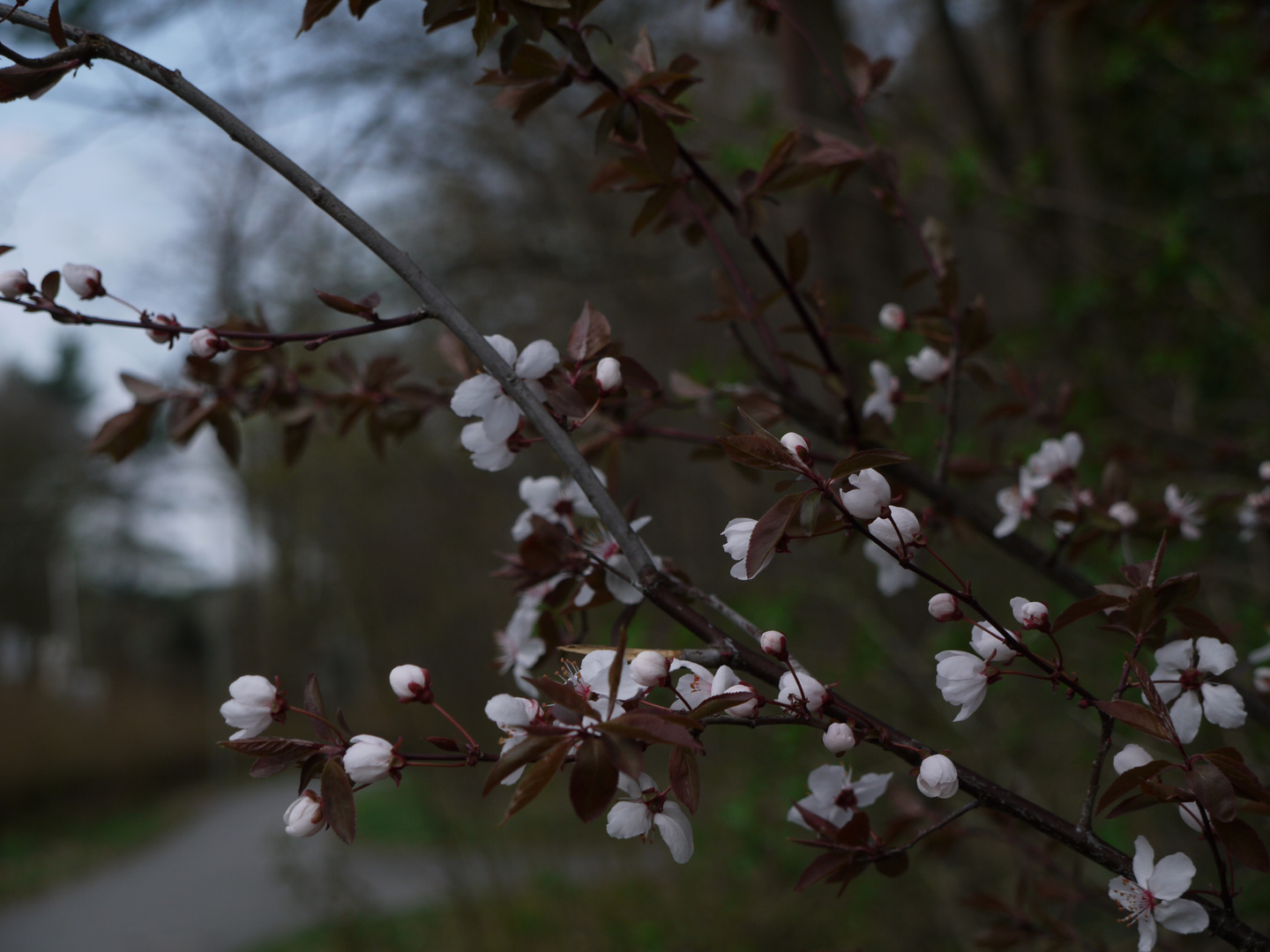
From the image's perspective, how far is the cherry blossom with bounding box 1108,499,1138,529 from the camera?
1.33 metres

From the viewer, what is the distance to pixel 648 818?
0.81 m

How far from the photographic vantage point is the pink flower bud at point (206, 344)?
0.94 m

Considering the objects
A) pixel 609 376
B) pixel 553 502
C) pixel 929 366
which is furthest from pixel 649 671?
pixel 929 366

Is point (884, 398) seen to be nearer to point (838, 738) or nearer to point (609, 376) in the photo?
point (609, 376)

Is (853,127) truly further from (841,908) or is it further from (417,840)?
(417,840)

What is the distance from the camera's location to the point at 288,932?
24.5 ft

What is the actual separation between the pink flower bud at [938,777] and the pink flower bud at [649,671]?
0.23 metres

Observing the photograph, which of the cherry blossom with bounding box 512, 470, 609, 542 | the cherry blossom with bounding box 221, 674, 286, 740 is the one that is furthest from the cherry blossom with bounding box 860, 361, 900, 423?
the cherry blossom with bounding box 221, 674, 286, 740

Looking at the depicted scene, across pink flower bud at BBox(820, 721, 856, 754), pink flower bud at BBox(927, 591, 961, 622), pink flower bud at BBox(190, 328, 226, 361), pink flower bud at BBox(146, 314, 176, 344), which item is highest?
pink flower bud at BBox(146, 314, 176, 344)

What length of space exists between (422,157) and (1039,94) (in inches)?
127

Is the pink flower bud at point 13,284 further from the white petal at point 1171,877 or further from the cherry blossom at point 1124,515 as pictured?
the cherry blossom at point 1124,515

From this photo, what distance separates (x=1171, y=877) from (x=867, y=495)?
446 millimetres

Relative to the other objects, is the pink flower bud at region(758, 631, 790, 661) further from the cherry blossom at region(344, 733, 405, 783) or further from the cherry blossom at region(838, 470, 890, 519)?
the cherry blossom at region(344, 733, 405, 783)

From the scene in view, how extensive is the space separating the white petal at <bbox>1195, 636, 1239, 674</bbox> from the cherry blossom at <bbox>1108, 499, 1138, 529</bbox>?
456mm
